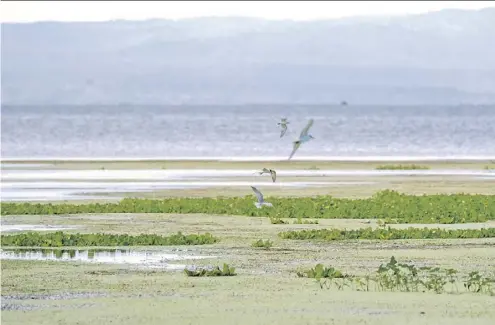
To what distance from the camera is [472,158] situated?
69250 mm

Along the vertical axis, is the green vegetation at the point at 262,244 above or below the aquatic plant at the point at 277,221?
below

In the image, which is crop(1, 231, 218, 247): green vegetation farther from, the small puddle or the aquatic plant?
the aquatic plant

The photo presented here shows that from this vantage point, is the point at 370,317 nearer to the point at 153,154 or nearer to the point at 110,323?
the point at 110,323

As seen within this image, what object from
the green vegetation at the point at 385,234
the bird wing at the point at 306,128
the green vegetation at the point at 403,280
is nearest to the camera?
the green vegetation at the point at 403,280

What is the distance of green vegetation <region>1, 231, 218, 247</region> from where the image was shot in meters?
24.5

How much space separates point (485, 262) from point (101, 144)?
71897 millimetres

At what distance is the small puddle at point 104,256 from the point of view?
22156 mm

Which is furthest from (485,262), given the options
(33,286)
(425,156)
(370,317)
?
(425,156)

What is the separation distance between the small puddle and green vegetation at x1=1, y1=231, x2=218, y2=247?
0.63 meters

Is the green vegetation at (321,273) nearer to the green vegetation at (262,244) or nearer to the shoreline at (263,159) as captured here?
the green vegetation at (262,244)

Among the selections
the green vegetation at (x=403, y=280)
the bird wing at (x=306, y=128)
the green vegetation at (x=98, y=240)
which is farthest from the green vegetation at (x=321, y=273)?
the green vegetation at (x=98, y=240)

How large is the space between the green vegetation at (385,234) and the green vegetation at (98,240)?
171 centimetres

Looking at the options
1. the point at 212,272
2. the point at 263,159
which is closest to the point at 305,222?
the point at 212,272

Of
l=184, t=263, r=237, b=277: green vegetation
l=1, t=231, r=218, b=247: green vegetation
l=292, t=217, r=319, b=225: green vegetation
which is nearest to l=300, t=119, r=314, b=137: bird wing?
l=1, t=231, r=218, b=247: green vegetation
